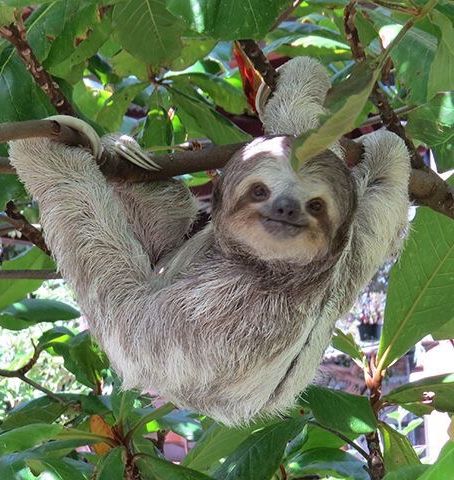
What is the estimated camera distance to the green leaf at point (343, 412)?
3984 mm

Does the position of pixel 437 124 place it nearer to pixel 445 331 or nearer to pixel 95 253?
pixel 445 331

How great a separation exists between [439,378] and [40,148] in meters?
2.35

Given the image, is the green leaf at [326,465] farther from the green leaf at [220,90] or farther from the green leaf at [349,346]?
the green leaf at [220,90]

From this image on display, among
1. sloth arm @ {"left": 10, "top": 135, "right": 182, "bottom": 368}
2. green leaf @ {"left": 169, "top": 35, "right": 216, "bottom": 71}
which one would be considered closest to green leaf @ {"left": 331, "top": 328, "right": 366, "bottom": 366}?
sloth arm @ {"left": 10, "top": 135, "right": 182, "bottom": 368}

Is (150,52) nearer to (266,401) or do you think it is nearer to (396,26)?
(396,26)

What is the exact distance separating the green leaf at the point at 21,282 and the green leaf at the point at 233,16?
105 inches

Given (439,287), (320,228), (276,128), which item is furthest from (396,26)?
(439,287)

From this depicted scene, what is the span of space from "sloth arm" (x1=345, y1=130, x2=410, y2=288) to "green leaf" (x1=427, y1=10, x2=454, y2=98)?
72 centimetres

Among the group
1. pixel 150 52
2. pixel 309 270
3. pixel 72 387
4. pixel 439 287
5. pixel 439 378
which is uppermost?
pixel 150 52

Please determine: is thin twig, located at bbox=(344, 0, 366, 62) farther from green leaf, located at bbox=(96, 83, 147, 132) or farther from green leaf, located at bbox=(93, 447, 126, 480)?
green leaf, located at bbox=(93, 447, 126, 480)

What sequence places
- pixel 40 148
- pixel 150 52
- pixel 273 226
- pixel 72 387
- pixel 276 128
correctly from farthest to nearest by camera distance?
pixel 72 387 < pixel 276 128 < pixel 150 52 < pixel 40 148 < pixel 273 226

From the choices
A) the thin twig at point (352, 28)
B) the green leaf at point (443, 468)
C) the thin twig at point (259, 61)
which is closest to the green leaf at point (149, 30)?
the thin twig at point (259, 61)

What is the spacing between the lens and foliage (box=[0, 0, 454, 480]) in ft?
11.3

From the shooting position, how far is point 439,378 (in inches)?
167
